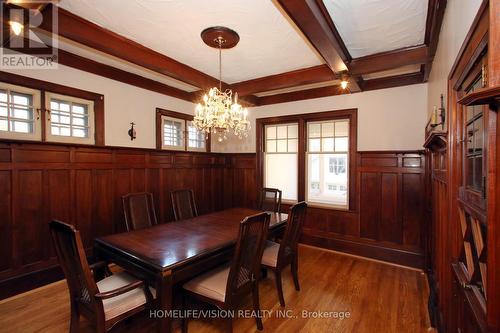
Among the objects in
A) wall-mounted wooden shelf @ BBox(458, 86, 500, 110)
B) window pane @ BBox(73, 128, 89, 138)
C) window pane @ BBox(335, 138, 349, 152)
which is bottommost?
wall-mounted wooden shelf @ BBox(458, 86, 500, 110)

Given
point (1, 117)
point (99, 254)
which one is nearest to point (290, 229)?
point (99, 254)

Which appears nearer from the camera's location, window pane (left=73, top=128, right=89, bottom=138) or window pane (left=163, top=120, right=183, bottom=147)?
window pane (left=73, top=128, right=89, bottom=138)

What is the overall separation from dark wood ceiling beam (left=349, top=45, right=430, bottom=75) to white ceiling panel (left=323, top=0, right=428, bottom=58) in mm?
78

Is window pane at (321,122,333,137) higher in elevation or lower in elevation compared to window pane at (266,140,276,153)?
higher

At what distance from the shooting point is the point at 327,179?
4.18 m

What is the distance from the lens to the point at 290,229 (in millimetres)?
2438

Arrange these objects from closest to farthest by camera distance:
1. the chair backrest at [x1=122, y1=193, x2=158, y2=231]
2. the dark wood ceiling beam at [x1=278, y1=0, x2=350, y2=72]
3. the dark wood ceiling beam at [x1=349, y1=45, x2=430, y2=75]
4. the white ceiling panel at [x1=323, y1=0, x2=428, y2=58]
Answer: the dark wood ceiling beam at [x1=278, y1=0, x2=350, y2=72], the white ceiling panel at [x1=323, y1=0, x2=428, y2=58], the dark wood ceiling beam at [x1=349, y1=45, x2=430, y2=75], the chair backrest at [x1=122, y1=193, x2=158, y2=231]

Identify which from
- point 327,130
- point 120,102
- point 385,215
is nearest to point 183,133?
point 120,102

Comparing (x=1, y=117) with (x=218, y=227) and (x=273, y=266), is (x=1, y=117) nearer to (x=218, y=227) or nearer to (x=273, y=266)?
(x=218, y=227)

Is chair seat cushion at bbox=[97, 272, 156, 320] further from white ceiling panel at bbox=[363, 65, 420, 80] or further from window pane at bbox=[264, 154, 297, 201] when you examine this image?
white ceiling panel at bbox=[363, 65, 420, 80]

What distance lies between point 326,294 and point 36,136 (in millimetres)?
3739

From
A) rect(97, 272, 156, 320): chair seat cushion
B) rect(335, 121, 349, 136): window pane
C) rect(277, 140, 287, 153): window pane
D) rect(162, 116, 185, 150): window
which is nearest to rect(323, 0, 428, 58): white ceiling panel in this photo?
rect(335, 121, 349, 136): window pane

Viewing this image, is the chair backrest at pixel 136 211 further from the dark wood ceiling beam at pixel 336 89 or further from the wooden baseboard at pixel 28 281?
the dark wood ceiling beam at pixel 336 89

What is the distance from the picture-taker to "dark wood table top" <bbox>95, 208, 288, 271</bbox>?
5.89ft
